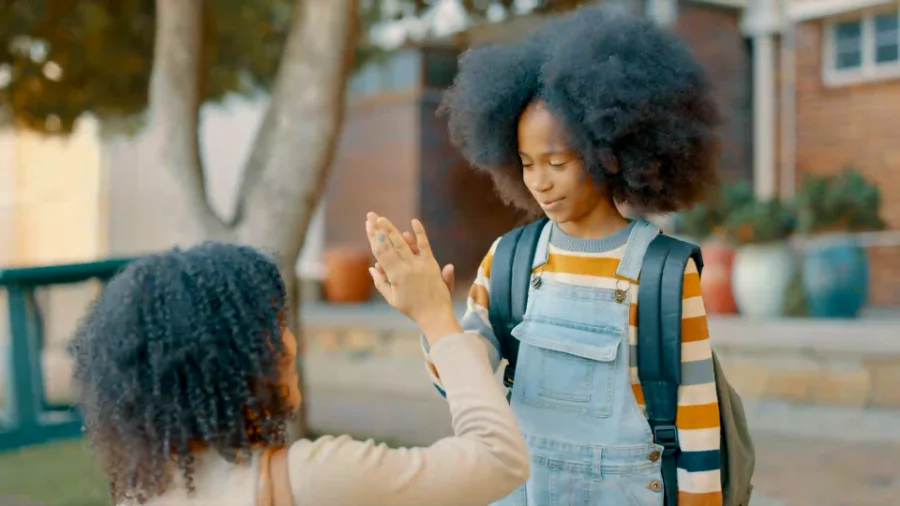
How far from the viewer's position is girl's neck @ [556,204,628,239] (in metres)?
1.82

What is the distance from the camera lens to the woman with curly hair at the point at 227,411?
1.28 metres

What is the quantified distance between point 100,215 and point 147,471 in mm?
11983

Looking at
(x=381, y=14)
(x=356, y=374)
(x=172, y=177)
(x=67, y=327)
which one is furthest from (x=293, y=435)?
(x=67, y=327)

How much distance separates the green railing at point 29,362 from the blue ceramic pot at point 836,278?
4828 mm

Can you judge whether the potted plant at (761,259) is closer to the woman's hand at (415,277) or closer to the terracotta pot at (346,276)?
the terracotta pot at (346,276)

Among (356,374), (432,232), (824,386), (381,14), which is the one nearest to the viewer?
(824,386)

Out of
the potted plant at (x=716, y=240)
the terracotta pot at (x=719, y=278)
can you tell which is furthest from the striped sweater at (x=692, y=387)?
the terracotta pot at (x=719, y=278)

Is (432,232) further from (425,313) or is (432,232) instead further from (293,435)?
(425,313)

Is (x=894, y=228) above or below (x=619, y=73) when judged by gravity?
below

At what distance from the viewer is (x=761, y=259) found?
673 cm

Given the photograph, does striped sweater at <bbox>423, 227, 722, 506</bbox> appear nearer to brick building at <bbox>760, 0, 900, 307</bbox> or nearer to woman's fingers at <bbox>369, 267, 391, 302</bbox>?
woman's fingers at <bbox>369, 267, 391, 302</bbox>

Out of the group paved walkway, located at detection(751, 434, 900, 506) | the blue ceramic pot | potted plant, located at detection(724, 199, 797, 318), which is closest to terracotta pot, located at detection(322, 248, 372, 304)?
potted plant, located at detection(724, 199, 797, 318)

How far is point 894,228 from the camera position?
8.59 m

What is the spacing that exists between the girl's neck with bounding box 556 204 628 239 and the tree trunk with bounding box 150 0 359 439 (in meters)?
2.55
